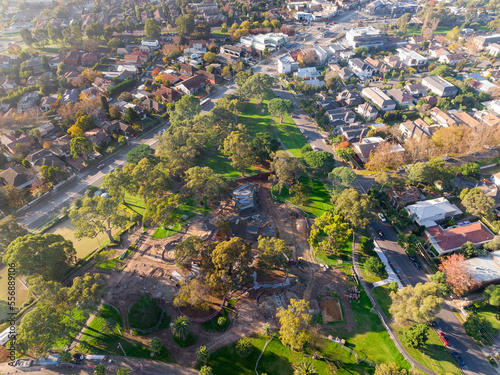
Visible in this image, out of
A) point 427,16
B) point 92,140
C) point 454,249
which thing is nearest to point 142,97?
point 92,140

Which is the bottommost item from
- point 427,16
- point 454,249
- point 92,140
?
point 454,249

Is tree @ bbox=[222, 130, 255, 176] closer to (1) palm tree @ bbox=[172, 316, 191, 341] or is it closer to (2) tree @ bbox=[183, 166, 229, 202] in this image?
(2) tree @ bbox=[183, 166, 229, 202]

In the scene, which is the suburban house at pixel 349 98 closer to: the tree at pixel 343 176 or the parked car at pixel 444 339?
the tree at pixel 343 176

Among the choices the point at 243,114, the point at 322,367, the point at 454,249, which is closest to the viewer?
the point at 322,367

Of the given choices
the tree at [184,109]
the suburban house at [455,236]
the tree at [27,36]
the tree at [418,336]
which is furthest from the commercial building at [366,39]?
the tree at [27,36]

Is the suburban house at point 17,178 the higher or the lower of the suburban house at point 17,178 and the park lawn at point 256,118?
the lower

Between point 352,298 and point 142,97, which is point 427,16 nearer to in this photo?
point 142,97

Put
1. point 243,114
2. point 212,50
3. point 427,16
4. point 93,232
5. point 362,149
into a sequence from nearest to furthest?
1. point 93,232
2. point 362,149
3. point 243,114
4. point 212,50
5. point 427,16
